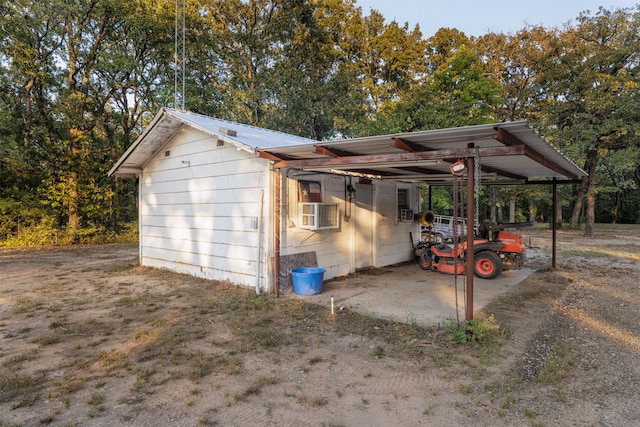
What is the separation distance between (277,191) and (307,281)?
1514 millimetres

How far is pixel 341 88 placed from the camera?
703 inches

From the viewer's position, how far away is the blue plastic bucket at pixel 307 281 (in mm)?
5613

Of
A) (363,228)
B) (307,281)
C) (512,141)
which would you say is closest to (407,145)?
(512,141)

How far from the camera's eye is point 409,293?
5.79 metres

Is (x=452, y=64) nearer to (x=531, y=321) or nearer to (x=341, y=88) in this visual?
(x=341, y=88)

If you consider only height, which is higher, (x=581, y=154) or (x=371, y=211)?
(x=581, y=154)

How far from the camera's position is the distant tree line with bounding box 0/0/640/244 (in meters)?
12.4

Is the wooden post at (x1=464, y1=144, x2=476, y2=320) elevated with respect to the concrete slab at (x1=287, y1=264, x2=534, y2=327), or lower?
elevated

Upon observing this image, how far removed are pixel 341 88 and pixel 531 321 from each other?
612 inches

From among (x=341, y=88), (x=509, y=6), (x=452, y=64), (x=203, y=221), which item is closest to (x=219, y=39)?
(x=341, y=88)

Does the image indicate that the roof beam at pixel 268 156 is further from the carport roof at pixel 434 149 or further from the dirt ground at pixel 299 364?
the dirt ground at pixel 299 364

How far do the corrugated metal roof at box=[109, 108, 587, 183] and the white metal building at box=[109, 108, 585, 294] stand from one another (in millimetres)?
19

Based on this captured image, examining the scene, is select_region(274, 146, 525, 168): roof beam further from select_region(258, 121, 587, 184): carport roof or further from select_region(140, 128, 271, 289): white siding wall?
select_region(140, 128, 271, 289): white siding wall

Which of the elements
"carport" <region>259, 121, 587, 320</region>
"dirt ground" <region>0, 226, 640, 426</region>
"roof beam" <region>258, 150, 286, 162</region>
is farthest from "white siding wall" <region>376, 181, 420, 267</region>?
"roof beam" <region>258, 150, 286, 162</region>
